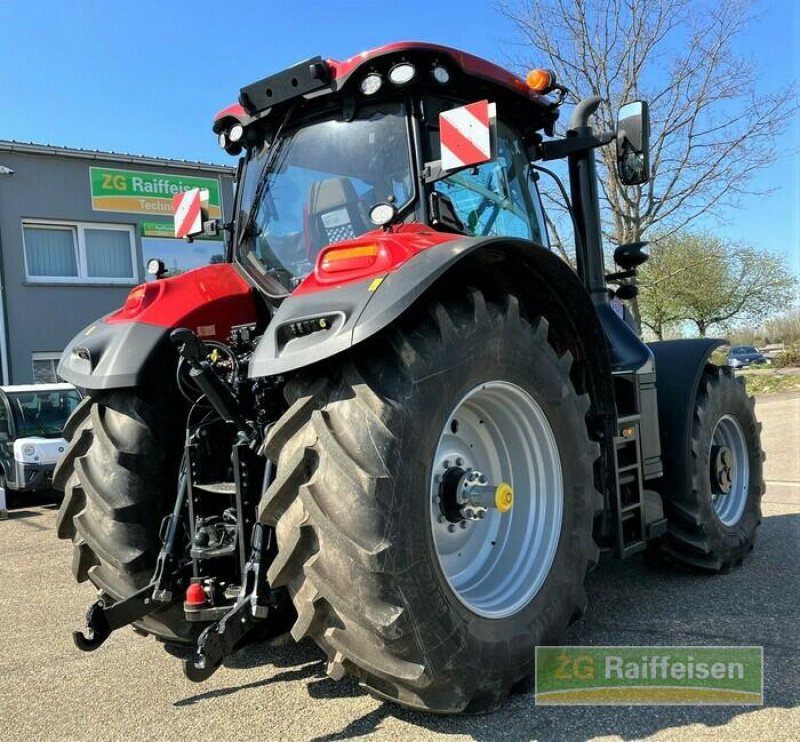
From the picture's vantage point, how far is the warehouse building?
1477 cm

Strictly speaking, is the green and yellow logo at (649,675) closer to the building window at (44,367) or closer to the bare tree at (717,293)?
the building window at (44,367)

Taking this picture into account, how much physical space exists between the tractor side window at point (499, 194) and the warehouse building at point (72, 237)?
12261 millimetres

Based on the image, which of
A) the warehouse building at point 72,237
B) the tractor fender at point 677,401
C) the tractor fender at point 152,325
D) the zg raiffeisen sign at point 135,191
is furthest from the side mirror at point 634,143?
the zg raiffeisen sign at point 135,191

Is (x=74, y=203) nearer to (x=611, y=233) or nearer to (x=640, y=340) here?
(x=611, y=233)

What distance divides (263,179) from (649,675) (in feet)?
8.93

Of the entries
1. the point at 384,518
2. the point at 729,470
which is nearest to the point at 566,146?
the point at 729,470

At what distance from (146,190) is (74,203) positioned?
149 cm

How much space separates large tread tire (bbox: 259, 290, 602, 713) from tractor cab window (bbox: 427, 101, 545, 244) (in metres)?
0.84

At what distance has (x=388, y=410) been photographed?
7.74 feet

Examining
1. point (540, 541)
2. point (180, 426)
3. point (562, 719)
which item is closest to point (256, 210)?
point (180, 426)

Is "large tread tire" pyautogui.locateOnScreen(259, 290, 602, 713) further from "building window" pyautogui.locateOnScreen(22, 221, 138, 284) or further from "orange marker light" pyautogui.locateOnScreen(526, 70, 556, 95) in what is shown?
"building window" pyautogui.locateOnScreen(22, 221, 138, 284)

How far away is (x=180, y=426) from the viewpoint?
10.8 feet

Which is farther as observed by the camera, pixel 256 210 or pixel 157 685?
pixel 256 210

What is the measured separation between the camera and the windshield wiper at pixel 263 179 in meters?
3.58
